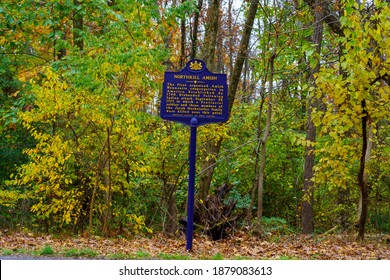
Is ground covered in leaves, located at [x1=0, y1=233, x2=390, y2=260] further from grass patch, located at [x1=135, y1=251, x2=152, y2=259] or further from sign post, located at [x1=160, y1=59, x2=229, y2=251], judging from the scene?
sign post, located at [x1=160, y1=59, x2=229, y2=251]

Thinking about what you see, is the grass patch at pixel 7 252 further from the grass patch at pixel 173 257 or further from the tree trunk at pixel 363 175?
the tree trunk at pixel 363 175

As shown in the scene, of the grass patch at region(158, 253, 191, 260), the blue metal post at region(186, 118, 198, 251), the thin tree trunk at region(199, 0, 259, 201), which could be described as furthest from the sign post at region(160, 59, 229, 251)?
the thin tree trunk at region(199, 0, 259, 201)

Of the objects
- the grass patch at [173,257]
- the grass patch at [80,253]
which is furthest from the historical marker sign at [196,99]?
the grass patch at [80,253]

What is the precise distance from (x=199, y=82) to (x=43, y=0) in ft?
27.7

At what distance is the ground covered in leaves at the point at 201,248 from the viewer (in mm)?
8727

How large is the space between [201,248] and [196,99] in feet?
9.13

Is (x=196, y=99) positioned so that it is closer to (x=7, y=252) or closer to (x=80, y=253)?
(x=80, y=253)

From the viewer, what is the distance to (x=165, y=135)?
13.7 m

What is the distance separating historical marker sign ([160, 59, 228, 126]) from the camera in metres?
9.03

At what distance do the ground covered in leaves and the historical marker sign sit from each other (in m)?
2.21

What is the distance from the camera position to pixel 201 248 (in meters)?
10.0

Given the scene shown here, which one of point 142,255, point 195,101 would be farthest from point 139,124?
point 142,255

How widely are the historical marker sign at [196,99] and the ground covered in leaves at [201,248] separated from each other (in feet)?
7.27

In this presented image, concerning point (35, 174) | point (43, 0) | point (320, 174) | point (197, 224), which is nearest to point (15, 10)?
point (43, 0)
